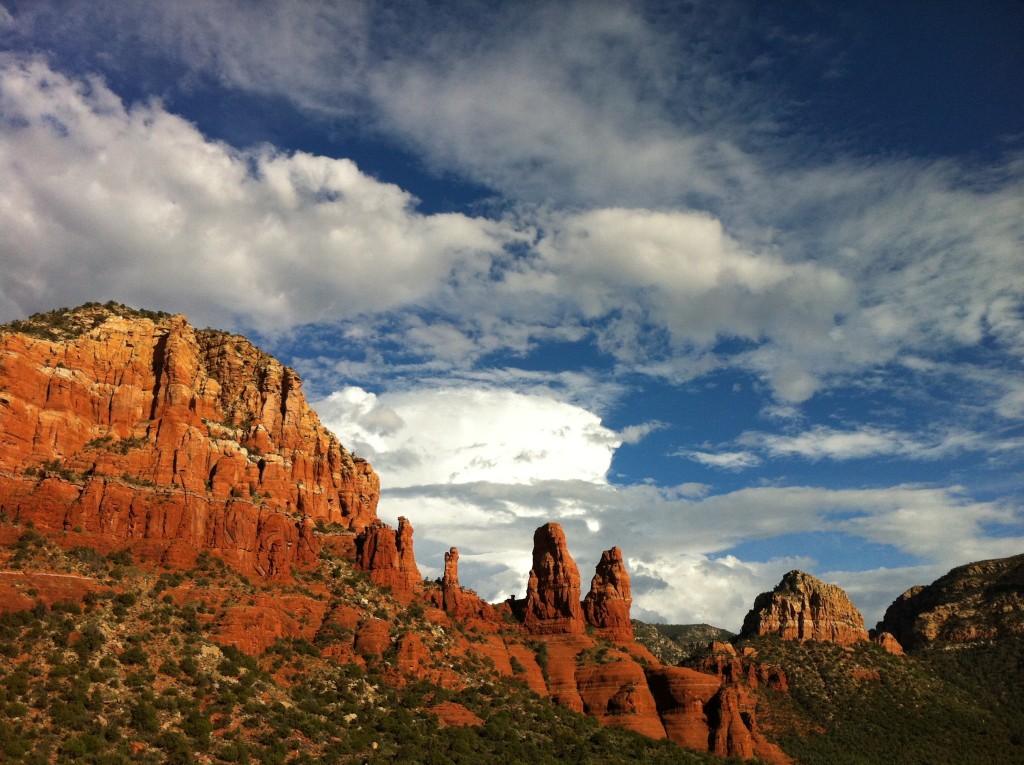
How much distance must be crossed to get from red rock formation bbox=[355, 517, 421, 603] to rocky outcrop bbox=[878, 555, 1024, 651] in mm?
123241

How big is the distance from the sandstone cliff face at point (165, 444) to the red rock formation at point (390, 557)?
19.7 feet

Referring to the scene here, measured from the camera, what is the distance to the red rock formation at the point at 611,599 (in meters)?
136

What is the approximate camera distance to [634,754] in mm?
102438

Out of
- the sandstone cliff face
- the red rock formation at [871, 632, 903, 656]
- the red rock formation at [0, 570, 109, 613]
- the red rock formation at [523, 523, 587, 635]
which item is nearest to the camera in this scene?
the red rock formation at [0, 570, 109, 613]

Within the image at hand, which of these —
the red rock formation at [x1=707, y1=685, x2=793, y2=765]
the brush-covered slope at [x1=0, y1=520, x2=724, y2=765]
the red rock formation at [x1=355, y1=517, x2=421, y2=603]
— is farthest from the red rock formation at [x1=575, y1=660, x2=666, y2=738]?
the red rock formation at [x1=355, y1=517, x2=421, y2=603]

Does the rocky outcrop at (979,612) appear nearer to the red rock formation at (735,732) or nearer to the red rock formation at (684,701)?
the red rock formation at (735,732)

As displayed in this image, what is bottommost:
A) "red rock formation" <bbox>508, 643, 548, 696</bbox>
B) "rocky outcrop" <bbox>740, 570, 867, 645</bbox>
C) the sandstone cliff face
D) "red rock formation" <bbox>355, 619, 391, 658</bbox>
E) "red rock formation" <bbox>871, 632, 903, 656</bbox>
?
"red rock formation" <bbox>508, 643, 548, 696</bbox>

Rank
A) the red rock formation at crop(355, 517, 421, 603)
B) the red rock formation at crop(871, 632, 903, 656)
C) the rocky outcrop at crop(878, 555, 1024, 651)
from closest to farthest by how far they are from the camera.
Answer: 1. the red rock formation at crop(355, 517, 421, 603)
2. the red rock formation at crop(871, 632, 903, 656)
3. the rocky outcrop at crop(878, 555, 1024, 651)

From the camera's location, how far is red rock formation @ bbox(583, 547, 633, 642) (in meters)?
136

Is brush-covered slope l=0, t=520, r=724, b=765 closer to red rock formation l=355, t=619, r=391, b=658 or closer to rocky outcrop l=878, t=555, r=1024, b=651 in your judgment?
red rock formation l=355, t=619, r=391, b=658

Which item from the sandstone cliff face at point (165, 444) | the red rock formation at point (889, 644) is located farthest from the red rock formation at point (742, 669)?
the sandstone cliff face at point (165, 444)

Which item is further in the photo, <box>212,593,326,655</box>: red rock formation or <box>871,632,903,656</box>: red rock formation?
<box>871,632,903,656</box>: red rock formation

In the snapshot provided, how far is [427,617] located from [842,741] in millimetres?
68020

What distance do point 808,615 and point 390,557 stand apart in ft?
340
